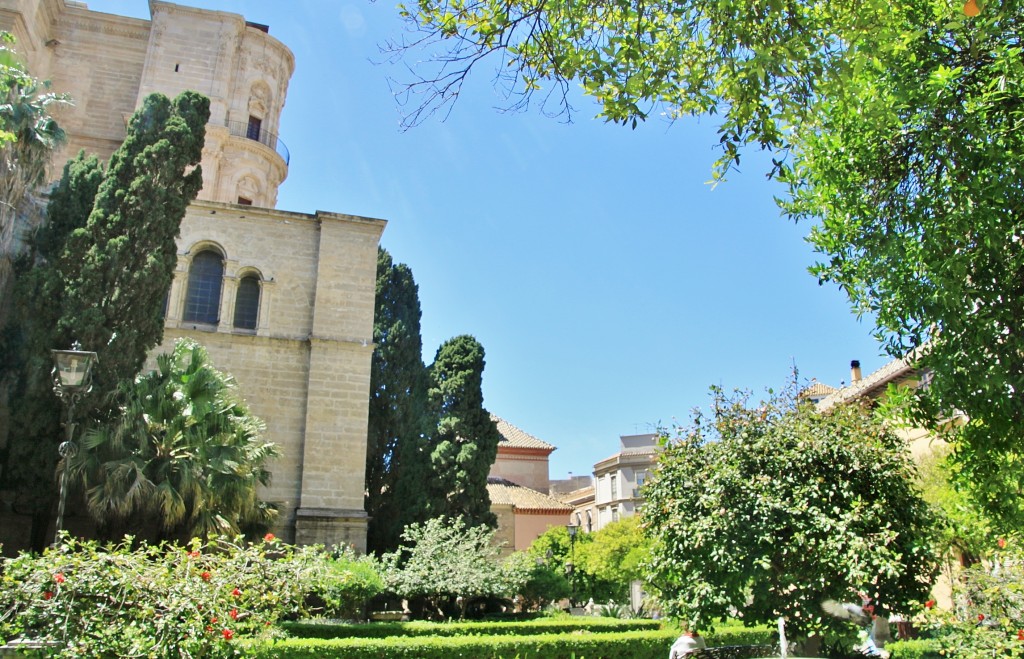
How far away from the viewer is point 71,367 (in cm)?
897

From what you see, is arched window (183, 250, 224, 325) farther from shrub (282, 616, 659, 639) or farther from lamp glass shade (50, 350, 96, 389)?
lamp glass shade (50, 350, 96, 389)

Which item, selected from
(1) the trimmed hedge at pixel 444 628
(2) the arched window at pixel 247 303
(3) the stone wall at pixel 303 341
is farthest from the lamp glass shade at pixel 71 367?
(2) the arched window at pixel 247 303

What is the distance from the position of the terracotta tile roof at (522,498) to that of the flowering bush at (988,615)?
24097 millimetres

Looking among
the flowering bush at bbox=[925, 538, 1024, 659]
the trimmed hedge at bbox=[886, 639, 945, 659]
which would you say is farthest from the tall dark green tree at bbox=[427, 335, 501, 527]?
the flowering bush at bbox=[925, 538, 1024, 659]

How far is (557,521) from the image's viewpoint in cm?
3328

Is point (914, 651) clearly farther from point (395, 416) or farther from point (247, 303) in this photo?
point (247, 303)

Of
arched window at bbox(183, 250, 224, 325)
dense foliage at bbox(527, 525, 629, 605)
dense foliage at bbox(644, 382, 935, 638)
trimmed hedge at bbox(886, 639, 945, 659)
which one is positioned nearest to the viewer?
dense foliage at bbox(644, 382, 935, 638)

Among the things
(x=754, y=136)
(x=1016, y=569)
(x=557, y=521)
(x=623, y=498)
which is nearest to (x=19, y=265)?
(x=754, y=136)

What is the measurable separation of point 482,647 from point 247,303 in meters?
10.8

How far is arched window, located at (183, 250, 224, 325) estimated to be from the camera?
59.4 feet

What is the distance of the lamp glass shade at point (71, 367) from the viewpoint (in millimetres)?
8906

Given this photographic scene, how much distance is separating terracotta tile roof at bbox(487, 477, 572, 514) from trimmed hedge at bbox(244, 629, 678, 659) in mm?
18064

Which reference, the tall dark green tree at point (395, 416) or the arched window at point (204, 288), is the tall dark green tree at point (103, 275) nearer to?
the arched window at point (204, 288)

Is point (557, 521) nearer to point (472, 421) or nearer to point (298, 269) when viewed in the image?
point (472, 421)
